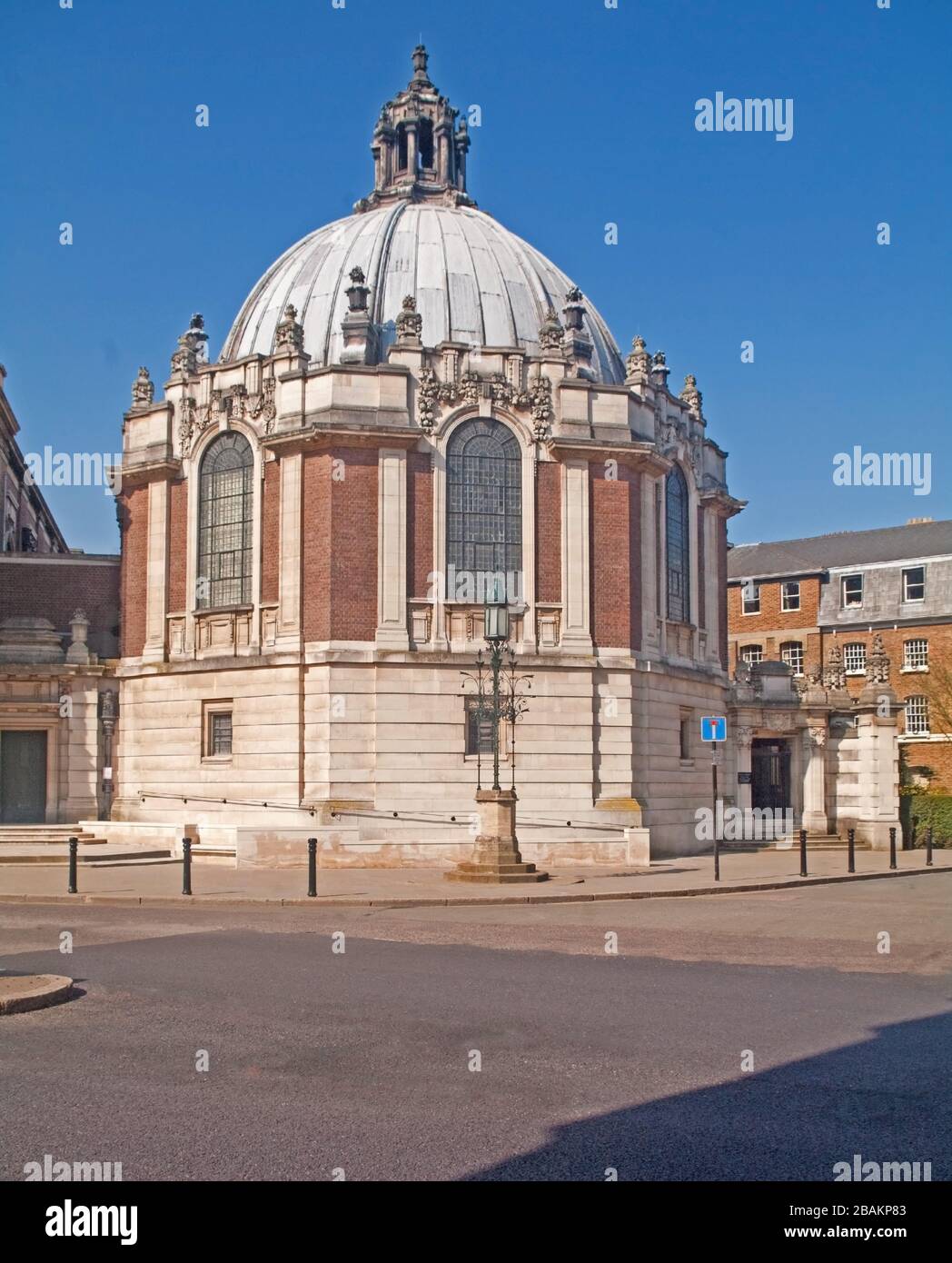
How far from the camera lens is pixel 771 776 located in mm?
43969

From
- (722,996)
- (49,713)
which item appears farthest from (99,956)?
(49,713)

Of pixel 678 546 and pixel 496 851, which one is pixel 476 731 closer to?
pixel 496 851

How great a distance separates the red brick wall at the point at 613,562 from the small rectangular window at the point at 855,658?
2599 cm

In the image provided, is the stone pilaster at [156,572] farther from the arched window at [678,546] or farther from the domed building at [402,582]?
the arched window at [678,546]

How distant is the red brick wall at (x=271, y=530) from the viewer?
114ft

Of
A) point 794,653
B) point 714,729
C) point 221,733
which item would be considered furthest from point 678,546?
point 794,653

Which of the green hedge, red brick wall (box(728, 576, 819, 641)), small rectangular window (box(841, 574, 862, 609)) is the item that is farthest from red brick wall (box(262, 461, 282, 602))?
small rectangular window (box(841, 574, 862, 609))

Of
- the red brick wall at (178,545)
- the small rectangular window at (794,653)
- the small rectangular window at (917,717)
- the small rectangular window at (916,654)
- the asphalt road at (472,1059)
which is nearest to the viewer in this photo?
the asphalt road at (472,1059)

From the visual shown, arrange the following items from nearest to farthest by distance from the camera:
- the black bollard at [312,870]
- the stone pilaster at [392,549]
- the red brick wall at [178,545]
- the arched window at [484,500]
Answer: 1. the black bollard at [312,870]
2. the stone pilaster at [392,549]
3. the arched window at [484,500]
4. the red brick wall at [178,545]

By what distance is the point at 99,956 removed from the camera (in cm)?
1462

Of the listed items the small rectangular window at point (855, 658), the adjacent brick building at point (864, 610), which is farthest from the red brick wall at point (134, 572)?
the small rectangular window at point (855, 658)

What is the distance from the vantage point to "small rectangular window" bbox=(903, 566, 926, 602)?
5859 centimetres

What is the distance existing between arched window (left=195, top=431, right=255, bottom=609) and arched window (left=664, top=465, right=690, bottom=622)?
11.7 meters
